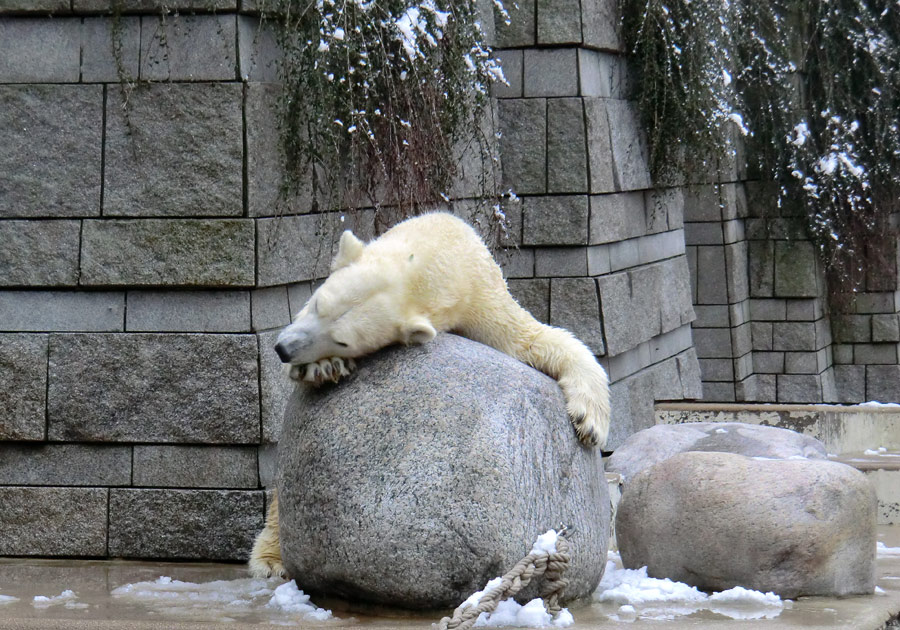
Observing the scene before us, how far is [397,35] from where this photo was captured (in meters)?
5.25

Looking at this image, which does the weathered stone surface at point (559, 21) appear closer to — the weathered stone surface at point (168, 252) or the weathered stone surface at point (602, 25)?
the weathered stone surface at point (602, 25)

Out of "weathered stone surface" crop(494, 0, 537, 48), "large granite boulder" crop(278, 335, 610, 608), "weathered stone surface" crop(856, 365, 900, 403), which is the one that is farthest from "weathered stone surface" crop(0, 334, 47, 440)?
"weathered stone surface" crop(856, 365, 900, 403)

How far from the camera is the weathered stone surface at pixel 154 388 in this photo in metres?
5.00

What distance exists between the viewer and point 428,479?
371cm

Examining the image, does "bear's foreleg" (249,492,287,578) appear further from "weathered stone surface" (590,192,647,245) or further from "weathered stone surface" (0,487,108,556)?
"weathered stone surface" (590,192,647,245)

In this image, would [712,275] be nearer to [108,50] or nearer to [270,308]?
[270,308]

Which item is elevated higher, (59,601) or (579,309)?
(579,309)

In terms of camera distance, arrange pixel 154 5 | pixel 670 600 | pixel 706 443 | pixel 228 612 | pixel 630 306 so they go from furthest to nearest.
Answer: pixel 630 306
pixel 706 443
pixel 154 5
pixel 670 600
pixel 228 612

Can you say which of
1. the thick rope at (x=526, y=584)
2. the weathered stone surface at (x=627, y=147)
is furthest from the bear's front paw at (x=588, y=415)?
the weathered stone surface at (x=627, y=147)

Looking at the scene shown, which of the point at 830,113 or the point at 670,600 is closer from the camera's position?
the point at 670,600

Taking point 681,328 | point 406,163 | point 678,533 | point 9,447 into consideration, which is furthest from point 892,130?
point 9,447

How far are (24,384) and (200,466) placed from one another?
0.79 meters

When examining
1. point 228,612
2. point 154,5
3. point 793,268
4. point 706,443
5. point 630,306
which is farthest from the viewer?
point 793,268

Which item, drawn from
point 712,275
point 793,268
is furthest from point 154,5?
point 793,268
